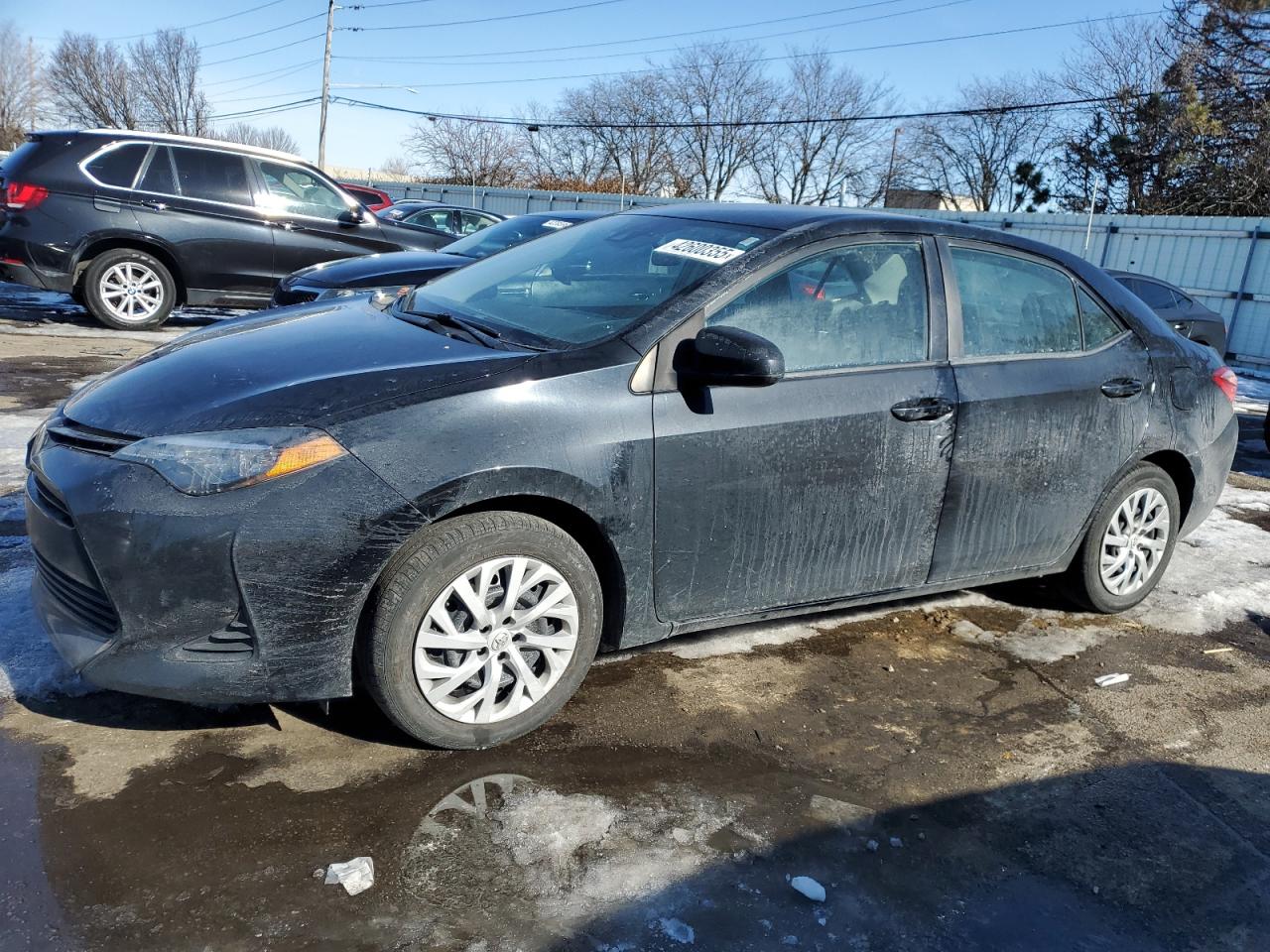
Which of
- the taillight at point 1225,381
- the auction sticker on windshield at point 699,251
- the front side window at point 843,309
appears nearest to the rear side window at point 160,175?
the auction sticker on windshield at point 699,251

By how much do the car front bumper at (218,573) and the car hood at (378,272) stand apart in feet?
14.9

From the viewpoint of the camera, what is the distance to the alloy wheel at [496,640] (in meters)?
2.81

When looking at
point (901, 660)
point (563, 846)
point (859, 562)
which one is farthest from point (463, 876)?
point (901, 660)

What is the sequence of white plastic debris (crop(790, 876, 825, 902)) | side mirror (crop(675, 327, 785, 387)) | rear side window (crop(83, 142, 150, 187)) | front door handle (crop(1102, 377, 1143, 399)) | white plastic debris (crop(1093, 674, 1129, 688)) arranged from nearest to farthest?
white plastic debris (crop(790, 876, 825, 902)) < side mirror (crop(675, 327, 785, 387)) < white plastic debris (crop(1093, 674, 1129, 688)) < front door handle (crop(1102, 377, 1143, 399)) < rear side window (crop(83, 142, 150, 187))

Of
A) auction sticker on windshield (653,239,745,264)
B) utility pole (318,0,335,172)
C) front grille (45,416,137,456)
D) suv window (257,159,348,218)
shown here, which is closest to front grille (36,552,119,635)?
front grille (45,416,137,456)

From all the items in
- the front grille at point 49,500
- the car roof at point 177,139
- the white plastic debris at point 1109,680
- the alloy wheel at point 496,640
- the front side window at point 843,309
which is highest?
the car roof at point 177,139

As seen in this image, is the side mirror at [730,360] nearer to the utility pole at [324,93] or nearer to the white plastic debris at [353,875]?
the white plastic debris at [353,875]

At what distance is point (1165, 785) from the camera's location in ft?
10.4

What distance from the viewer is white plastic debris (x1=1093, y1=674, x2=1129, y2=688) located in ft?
12.7

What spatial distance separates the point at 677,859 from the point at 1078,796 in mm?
1338

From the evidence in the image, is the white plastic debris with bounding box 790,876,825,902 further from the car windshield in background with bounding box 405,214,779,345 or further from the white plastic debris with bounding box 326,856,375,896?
the car windshield in background with bounding box 405,214,779,345

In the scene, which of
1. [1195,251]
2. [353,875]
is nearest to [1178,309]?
[1195,251]

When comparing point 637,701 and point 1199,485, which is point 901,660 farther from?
point 1199,485

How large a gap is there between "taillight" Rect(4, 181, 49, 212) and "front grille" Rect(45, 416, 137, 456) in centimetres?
728
